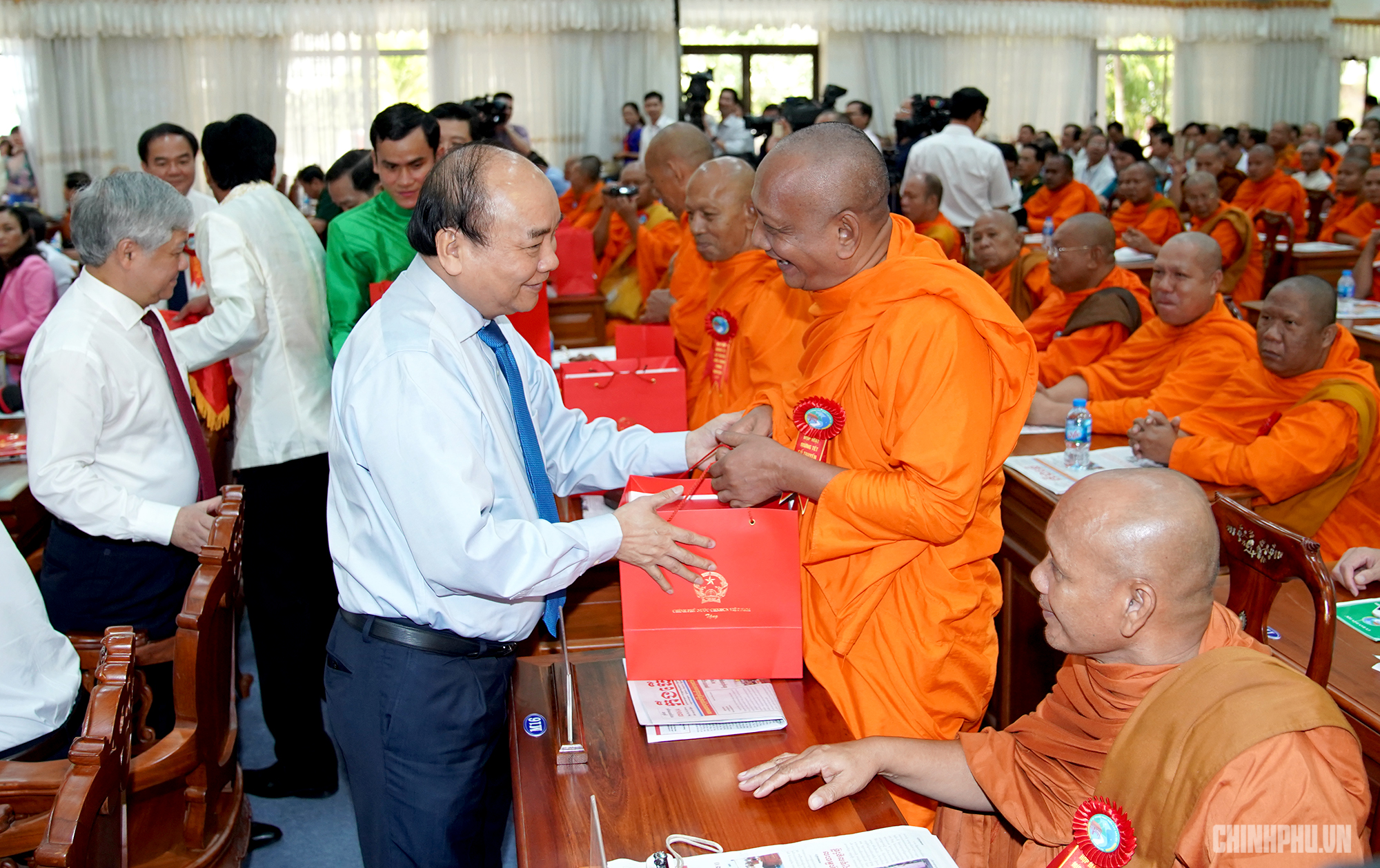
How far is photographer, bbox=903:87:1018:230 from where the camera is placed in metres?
6.68

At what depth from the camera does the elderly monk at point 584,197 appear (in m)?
7.25

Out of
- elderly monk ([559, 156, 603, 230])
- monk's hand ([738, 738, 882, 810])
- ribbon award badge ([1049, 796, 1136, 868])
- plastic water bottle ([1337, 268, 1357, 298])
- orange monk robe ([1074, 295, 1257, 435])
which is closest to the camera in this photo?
ribbon award badge ([1049, 796, 1136, 868])

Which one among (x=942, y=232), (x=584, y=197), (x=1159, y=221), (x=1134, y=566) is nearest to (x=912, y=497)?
(x=1134, y=566)

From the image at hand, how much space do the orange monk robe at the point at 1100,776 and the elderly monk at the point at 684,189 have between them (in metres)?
2.16

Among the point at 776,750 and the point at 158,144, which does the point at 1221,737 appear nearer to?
the point at 776,750

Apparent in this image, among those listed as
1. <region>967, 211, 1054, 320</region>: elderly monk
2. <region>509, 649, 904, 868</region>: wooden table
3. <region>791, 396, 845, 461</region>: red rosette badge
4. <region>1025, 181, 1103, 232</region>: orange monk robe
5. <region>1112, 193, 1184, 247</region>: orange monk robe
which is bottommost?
<region>509, 649, 904, 868</region>: wooden table

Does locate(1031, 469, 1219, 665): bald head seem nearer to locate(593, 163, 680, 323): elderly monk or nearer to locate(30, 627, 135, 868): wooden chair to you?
locate(30, 627, 135, 868): wooden chair

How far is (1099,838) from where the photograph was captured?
1.22m

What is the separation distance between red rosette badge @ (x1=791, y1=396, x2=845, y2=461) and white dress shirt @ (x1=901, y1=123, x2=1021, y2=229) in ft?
17.0

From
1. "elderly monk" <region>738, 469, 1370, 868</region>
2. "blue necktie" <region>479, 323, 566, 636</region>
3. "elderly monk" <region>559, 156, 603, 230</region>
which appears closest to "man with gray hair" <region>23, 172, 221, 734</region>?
"blue necktie" <region>479, 323, 566, 636</region>

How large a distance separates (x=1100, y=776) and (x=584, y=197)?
22.4 ft

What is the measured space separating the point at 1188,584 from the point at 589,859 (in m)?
0.80

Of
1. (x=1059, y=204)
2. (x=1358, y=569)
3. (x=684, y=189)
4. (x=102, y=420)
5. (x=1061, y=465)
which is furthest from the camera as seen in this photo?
(x=1059, y=204)

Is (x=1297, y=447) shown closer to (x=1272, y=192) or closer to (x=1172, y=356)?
(x=1172, y=356)
